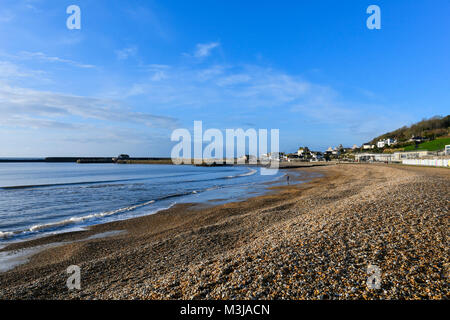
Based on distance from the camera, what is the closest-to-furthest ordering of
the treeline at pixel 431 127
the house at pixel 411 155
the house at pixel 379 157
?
1. the house at pixel 411 155
2. the house at pixel 379 157
3. the treeline at pixel 431 127

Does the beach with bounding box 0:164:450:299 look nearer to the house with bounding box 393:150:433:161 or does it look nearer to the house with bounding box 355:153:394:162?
the house with bounding box 393:150:433:161

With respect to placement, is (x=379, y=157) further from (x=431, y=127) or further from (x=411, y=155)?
(x=431, y=127)

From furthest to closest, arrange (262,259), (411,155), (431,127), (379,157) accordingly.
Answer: (431,127), (379,157), (411,155), (262,259)

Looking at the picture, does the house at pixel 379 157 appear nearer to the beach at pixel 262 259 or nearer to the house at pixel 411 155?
the house at pixel 411 155

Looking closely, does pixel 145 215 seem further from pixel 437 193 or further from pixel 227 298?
pixel 437 193

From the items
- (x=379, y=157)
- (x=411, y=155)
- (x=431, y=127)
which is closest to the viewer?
(x=411, y=155)

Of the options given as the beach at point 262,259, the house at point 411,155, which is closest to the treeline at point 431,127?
the house at point 411,155

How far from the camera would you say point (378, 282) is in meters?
4.27

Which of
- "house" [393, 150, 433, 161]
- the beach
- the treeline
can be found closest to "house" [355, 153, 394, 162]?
"house" [393, 150, 433, 161]

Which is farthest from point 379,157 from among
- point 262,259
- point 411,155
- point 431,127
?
point 262,259

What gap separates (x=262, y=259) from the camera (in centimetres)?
572

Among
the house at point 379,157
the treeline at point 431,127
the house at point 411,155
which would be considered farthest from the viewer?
the treeline at point 431,127

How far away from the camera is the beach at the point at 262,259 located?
4391 millimetres

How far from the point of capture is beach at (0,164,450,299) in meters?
4.39
